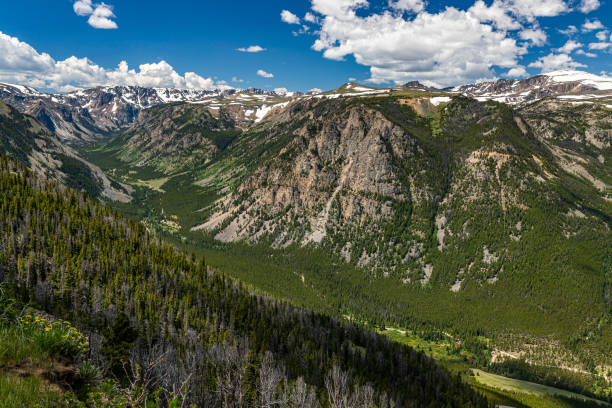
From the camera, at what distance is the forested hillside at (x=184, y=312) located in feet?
229

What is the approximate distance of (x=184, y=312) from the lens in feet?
311

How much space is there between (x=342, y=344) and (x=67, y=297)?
78.6m

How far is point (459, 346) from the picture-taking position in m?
174

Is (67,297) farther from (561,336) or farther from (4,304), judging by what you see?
(561,336)

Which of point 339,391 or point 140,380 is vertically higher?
point 140,380

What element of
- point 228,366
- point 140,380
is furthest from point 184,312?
point 140,380

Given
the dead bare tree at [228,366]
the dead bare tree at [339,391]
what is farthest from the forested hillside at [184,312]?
the dead bare tree at [339,391]

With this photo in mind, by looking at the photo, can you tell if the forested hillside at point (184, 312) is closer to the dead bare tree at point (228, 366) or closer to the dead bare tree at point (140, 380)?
the dead bare tree at point (228, 366)

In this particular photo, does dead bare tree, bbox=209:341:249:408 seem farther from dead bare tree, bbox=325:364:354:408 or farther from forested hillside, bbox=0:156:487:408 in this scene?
dead bare tree, bbox=325:364:354:408

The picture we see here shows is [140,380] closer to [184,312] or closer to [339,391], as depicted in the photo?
[339,391]

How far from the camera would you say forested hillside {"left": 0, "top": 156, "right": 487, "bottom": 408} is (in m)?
69.7

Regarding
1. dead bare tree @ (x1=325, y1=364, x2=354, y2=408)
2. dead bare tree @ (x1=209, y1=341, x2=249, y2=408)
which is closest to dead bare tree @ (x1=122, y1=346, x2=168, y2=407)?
dead bare tree @ (x1=209, y1=341, x2=249, y2=408)

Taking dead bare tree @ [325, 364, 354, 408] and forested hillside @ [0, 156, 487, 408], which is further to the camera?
forested hillside @ [0, 156, 487, 408]

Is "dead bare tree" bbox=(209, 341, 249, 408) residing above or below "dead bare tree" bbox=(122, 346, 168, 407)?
below
